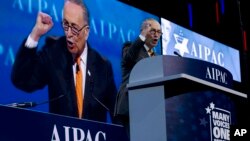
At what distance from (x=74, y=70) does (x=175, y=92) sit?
2.19 m

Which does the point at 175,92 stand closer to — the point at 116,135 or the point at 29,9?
the point at 29,9

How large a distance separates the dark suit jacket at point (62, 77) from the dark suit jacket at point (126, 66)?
0.07 m

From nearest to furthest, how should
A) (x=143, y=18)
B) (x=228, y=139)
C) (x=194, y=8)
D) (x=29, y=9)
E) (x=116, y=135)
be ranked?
(x=228, y=139), (x=29, y=9), (x=116, y=135), (x=143, y=18), (x=194, y=8)

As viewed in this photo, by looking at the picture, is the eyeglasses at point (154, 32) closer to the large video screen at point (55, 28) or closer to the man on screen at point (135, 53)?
the man on screen at point (135, 53)

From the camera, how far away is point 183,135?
1.98 metres

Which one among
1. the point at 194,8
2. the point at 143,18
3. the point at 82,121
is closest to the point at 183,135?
the point at 82,121

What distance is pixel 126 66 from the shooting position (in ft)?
15.0

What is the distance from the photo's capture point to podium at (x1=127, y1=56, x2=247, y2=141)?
1.96 meters

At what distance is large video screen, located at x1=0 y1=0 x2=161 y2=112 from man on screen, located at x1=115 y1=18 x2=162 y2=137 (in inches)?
2.2

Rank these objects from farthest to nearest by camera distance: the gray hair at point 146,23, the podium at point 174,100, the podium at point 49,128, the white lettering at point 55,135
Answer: the gray hair at point 146,23 < the white lettering at point 55,135 < the podium at point 49,128 < the podium at point 174,100

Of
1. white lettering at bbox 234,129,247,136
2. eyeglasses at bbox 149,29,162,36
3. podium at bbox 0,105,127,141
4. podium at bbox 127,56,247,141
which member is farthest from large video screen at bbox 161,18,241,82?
white lettering at bbox 234,129,247,136

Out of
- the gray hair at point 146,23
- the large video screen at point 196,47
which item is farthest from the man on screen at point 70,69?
the large video screen at point 196,47

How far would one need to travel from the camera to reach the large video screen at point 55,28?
3.47 metres

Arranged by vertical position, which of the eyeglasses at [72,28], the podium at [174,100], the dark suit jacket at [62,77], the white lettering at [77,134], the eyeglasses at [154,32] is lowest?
the white lettering at [77,134]
